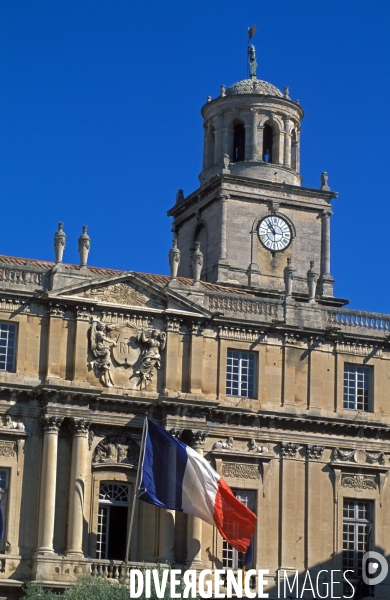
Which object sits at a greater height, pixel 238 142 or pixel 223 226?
pixel 238 142

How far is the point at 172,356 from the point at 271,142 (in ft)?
48.6

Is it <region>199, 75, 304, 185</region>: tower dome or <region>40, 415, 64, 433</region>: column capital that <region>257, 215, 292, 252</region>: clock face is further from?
<region>40, 415, 64, 433</region>: column capital

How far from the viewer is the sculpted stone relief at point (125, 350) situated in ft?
179

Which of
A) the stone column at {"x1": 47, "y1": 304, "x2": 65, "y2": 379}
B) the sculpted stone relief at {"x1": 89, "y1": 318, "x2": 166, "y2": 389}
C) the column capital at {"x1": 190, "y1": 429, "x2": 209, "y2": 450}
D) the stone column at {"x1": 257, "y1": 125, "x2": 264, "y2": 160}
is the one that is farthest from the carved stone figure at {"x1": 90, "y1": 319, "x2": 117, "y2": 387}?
the stone column at {"x1": 257, "y1": 125, "x2": 264, "y2": 160}

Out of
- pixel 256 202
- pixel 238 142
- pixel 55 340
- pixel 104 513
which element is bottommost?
pixel 104 513

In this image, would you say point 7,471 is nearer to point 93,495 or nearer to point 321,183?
point 93,495

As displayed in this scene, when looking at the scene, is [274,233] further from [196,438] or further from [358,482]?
[196,438]

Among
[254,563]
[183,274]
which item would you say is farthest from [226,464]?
[183,274]

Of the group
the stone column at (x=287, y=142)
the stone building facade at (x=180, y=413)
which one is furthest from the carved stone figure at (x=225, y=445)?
the stone column at (x=287, y=142)

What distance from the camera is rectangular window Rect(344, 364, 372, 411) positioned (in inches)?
2298

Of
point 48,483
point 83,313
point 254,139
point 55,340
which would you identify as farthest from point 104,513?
point 254,139

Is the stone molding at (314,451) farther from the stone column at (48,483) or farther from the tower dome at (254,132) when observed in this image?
the tower dome at (254,132)

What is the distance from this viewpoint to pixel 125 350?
55219mm

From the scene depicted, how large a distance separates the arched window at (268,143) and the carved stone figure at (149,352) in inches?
554
